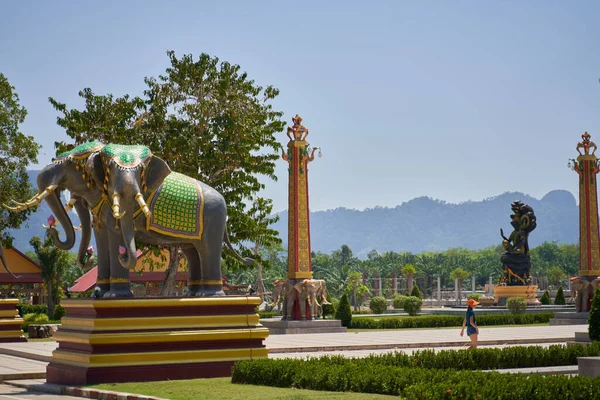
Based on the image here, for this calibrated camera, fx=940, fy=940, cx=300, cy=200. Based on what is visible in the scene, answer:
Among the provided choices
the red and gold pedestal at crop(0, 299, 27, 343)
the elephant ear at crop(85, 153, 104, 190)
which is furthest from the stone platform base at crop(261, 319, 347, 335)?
the elephant ear at crop(85, 153, 104, 190)

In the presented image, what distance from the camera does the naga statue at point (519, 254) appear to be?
49.5 metres

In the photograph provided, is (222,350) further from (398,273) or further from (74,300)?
(398,273)

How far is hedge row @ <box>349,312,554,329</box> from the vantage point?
A: 119ft

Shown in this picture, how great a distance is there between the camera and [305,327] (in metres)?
32.2

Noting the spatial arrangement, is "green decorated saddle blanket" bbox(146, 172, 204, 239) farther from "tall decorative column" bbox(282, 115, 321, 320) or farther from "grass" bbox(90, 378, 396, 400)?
"tall decorative column" bbox(282, 115, 321, 320)

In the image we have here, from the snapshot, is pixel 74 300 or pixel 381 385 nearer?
pixel 381 385

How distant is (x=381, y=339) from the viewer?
26891 millimetres

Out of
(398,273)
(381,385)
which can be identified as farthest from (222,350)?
(398,273)

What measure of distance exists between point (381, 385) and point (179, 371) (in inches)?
186

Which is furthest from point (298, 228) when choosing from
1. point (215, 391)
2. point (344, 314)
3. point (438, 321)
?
point (215, 391)

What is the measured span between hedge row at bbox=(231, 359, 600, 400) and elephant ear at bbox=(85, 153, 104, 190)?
162 inches

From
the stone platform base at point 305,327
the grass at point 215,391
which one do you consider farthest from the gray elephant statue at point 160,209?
the stone platform base at point 305,327

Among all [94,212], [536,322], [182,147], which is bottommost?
[536,322]

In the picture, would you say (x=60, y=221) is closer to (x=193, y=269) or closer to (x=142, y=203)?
(x=142, y=203)
